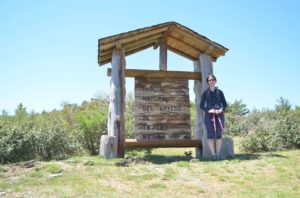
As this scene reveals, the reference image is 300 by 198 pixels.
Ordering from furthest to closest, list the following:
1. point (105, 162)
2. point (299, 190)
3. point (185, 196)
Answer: point (105, 162) → point (299, 190) → point (185, 196)

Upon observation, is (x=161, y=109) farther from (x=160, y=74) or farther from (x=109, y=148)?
(x=109, y=148)

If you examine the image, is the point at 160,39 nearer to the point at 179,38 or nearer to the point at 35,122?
the point at 179,38

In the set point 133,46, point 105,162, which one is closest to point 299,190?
point 105,162

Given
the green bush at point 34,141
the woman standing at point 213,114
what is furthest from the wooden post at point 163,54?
the green bush at point 34,141

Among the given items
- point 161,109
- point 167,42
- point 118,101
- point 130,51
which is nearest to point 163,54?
point 167,42

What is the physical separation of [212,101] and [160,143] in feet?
5.90

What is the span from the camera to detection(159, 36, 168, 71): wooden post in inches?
411

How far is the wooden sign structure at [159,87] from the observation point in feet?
31.3

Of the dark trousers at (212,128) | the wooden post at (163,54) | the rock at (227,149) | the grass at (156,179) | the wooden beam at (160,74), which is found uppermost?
the wooden post at (163,54)

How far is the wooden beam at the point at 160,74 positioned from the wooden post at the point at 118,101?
28 cm

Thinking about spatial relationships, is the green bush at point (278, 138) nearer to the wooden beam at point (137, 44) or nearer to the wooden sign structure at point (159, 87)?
the wooden sign structure at point (159, 87)

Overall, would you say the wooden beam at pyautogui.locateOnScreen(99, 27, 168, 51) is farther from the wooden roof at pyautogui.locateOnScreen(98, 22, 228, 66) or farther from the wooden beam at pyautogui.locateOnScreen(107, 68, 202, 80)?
the wooden beam at pyautogui.locateOnScreen(107, 68, 202, 80)

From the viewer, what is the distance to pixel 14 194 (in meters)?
5.33

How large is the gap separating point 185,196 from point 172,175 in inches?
55.1
